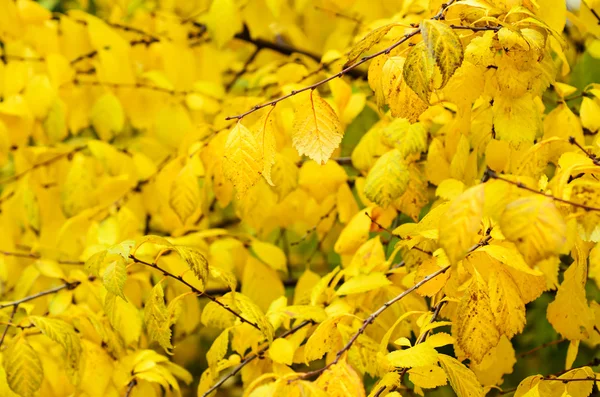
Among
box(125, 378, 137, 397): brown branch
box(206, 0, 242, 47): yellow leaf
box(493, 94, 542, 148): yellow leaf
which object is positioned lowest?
box(125, 378, 137, 397): brown branch

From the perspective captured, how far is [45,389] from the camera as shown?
4.09 ft

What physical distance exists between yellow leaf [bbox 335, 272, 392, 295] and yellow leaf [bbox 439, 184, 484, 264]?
44 cm

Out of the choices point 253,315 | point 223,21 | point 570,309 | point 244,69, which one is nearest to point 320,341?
point 253,315

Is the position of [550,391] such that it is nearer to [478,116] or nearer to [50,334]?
[478,116]

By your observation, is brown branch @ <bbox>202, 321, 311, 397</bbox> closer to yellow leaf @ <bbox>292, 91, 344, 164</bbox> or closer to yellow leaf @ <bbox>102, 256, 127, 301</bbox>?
yellow leaf @ <bbox>102, 256, 127, 301</bbox>

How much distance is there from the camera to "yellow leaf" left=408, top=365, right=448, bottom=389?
0.88 meters

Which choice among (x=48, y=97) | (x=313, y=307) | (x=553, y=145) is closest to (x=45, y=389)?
(x=313, y=307)

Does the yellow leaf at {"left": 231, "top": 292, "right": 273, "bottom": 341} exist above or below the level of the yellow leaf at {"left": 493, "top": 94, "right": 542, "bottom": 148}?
below

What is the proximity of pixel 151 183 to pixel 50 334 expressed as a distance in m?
0.64

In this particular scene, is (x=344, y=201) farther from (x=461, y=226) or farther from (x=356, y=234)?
(x=461, y=226)

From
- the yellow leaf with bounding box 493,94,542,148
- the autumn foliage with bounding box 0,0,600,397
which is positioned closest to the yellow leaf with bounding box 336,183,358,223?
the autumn foliage with bounding box 0,0,600,397

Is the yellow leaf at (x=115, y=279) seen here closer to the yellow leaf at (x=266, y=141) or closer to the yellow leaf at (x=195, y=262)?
the yellow leaf at (x=195, y=262)

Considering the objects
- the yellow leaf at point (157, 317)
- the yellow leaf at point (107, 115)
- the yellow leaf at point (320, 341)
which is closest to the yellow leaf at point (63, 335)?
the yellow leaf at point (157, 317)

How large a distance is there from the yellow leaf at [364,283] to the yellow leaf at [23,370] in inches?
16.6
